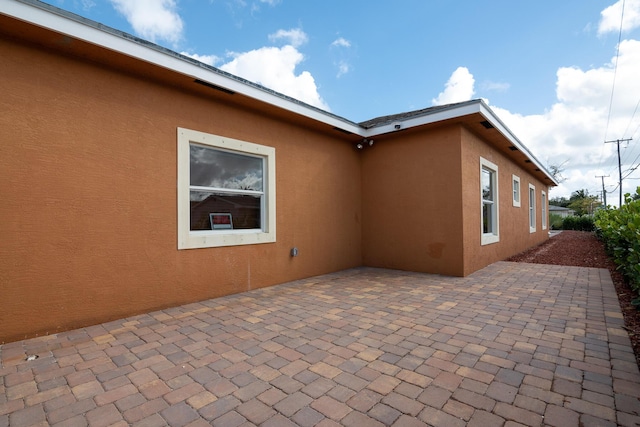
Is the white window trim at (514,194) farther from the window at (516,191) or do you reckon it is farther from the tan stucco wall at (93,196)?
the tan stucco wall at (93,196)

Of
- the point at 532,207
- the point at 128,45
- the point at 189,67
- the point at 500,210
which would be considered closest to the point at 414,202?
the point at 500,210

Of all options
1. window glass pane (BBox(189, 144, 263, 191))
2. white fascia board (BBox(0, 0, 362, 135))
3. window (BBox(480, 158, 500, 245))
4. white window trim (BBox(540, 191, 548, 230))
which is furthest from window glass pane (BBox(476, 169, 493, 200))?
white window trim (BBox(540, 191, 548, 230))

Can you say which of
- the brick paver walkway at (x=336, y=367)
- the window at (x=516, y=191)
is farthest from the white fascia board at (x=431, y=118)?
the window at (x=516, y=191)

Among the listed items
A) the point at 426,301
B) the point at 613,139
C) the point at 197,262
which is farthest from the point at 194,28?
the point at 613,139

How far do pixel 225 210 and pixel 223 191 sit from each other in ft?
1.00

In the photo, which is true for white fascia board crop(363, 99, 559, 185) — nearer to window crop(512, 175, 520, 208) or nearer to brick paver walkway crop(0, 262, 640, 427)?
window crop(512, 175, 520, 208)

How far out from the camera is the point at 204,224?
14.2ft

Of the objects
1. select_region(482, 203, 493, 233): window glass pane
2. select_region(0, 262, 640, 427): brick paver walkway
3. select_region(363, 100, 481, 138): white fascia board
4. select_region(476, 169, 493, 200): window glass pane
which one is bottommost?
select_region(0, 262, 640, 427): brick paver walkway

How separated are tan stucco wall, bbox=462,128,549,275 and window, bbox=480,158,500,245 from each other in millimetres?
197

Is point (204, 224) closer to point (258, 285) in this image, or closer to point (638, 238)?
point (258, 285)

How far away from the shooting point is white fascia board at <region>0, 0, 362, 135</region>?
2.61m

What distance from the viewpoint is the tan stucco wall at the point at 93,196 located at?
2797 mm

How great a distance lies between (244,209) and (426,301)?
3085 millimetres

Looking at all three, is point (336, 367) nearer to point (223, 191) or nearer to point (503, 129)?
point (223, 191)
